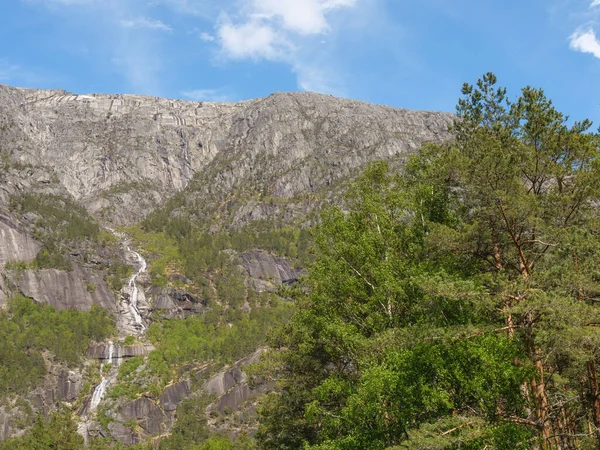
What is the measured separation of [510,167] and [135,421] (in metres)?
88.2

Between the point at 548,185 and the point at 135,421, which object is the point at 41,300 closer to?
the point at 135,421

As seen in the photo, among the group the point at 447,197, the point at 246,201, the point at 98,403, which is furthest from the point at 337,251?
the point at 246,201

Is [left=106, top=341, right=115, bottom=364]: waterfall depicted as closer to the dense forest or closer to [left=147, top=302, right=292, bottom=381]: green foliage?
[left=147, top=302, right=292, bottom=381]: green foliage

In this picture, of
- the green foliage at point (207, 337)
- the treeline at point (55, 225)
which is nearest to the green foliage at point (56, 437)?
the green foliage at point (207, 337)

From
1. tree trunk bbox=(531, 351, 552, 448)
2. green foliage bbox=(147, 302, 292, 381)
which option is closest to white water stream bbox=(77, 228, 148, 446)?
green foliage bbox=(147, 302, 292, 381)

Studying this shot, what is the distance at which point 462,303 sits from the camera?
53.7 feet

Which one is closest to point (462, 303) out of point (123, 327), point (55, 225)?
point (123, 327)

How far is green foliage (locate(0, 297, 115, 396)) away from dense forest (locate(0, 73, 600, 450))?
81.9 meters

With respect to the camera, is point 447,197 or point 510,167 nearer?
point 510,167

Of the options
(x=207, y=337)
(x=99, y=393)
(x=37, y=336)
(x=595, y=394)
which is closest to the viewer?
(x=595, y=394)

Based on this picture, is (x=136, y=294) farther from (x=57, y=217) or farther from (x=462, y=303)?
(x=462, y=303)

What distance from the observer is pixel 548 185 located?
20.3 meters

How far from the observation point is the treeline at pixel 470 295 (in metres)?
13.8

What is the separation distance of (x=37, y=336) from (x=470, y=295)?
110 meters
